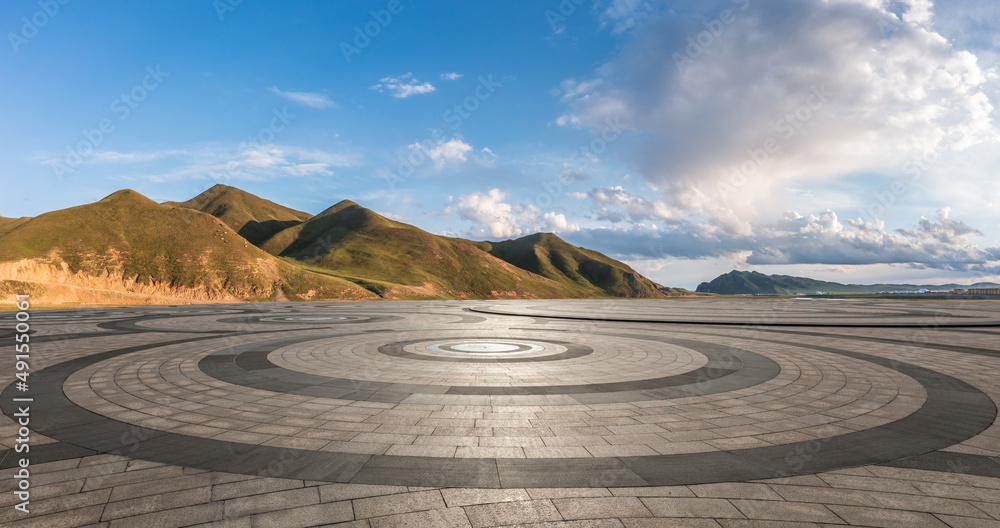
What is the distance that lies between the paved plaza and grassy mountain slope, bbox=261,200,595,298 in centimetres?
9886

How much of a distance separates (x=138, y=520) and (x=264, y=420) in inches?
119

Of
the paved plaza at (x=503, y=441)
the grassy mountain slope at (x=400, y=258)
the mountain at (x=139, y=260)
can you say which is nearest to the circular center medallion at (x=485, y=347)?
the paved plaza at (x=503, y=441)

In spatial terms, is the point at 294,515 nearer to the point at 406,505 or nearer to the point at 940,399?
the point at 406,505

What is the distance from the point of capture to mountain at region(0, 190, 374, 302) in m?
67.9

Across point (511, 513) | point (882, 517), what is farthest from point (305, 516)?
point (882, 517)

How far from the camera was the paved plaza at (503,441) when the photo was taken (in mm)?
4148

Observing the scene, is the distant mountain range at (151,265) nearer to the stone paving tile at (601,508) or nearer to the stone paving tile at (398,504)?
the stone paving tile at (398,504)

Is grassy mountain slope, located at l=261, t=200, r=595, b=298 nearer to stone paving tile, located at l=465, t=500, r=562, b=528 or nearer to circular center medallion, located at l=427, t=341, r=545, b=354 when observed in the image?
circular center medallion, located at l=427, t=341, r=545, b=354

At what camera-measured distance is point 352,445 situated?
5.80 m

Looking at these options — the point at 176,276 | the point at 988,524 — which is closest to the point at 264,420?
the point at 988,524

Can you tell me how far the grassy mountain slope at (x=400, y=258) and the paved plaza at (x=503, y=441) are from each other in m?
98.9

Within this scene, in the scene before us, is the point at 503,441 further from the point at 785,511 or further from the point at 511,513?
the point at 785,511

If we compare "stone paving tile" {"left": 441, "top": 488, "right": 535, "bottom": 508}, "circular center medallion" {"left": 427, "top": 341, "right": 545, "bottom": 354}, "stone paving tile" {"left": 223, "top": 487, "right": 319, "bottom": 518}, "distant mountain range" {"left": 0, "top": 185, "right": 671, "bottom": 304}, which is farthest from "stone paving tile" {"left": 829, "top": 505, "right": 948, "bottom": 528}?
"distant mountain range" {"left": 0, "top": 185, "right": 671, "bottom": 304}

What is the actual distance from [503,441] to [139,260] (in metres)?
97.5
